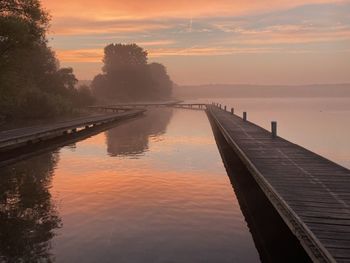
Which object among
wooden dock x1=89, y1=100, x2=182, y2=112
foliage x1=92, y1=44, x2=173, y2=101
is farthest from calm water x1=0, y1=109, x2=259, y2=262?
foliage x1=92, y1=44, x2=173, y2=101

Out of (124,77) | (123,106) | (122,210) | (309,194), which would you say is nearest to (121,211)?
(122,210)

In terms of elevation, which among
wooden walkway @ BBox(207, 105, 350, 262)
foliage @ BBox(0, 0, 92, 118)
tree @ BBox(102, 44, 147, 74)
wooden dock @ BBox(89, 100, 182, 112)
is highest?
tree @ BBox(102, 44, 147, 74)

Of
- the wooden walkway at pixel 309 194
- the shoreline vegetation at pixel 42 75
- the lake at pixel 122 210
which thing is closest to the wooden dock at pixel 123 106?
the shoreline vegetation at pixel 42 75

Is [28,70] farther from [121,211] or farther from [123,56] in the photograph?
Answer: [123,56]

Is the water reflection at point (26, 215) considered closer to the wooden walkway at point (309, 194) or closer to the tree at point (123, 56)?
the wooden walkway at point (309, 194)

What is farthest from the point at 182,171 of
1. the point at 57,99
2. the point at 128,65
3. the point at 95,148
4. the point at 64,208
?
the point at 128,65

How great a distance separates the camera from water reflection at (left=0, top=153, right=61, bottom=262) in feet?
38.6

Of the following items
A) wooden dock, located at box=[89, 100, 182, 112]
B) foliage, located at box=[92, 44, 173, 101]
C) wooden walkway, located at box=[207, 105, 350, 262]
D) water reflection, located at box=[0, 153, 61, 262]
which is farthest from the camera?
foliage, located at box=[92, 44, 173, 101]

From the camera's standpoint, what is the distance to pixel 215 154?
100ft

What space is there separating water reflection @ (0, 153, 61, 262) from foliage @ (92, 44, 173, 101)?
366ft

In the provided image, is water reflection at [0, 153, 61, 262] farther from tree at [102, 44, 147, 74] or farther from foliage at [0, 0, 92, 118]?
tree at [102, 44, 147, 74]

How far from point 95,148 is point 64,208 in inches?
698

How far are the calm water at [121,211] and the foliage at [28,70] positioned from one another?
1329 centimetres

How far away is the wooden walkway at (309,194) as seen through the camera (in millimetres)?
9297
